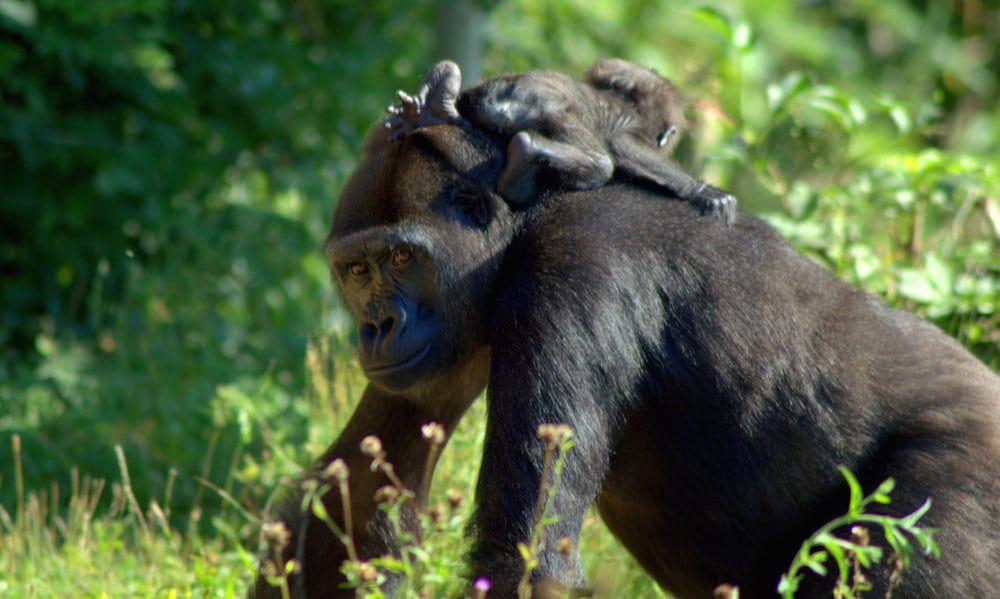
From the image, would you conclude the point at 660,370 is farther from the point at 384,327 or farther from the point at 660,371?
the point at 384,327

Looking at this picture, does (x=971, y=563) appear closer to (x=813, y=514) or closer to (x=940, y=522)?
(x=940, y=522)

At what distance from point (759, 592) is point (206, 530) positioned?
2674 millimetres

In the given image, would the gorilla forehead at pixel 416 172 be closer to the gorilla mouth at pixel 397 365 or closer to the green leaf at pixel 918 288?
the gorilla mouth at pixel 397 365

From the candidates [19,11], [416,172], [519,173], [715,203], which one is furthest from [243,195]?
[715,203]

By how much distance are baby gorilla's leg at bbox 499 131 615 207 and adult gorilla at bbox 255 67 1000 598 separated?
57 mm

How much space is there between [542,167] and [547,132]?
5.9 inches

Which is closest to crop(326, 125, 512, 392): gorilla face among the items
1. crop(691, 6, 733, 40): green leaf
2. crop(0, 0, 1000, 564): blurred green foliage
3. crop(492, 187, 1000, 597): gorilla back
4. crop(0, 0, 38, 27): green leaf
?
crop(492, 187, 1000, 597): gorilla back

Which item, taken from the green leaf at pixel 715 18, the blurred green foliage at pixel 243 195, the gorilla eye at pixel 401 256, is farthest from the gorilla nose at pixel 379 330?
the green leaf at pixel 715 18

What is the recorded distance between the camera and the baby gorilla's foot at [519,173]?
12.9ft

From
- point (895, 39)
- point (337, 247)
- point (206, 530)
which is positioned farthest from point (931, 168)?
point (895, 39)

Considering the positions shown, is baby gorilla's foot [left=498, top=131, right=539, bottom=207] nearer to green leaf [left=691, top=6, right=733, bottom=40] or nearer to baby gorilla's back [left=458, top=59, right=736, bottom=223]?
baby gorilla's back [left=458, top=59, right=736, bottom=223]

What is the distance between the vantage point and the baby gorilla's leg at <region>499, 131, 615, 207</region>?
12.9ft

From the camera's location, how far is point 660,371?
3.79 m

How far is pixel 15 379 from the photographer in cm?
736
